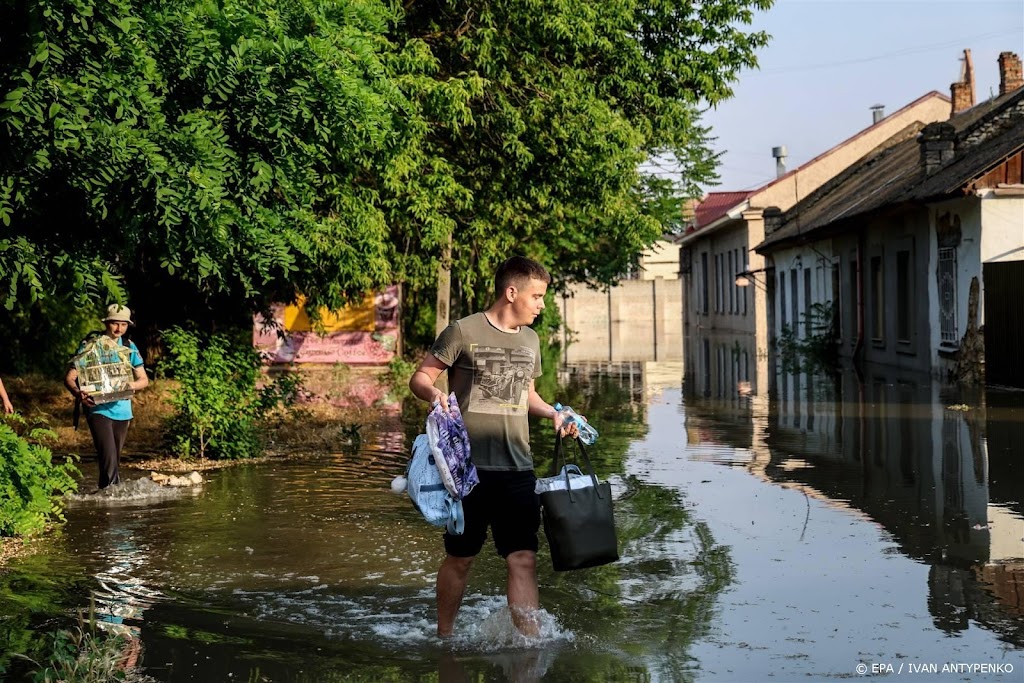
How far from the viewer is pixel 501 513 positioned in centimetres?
564

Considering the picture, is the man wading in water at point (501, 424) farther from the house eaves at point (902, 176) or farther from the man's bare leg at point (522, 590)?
the house eaves at point (902, 176)

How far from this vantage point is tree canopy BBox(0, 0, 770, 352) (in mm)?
8375

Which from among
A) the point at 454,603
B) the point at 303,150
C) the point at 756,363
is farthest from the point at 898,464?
the point at 756,363

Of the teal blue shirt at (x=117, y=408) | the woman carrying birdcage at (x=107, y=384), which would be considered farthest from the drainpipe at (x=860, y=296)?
the woman carrying birdcage at (x=107, y=384)

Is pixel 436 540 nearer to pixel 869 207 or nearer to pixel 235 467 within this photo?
pixel 235 467

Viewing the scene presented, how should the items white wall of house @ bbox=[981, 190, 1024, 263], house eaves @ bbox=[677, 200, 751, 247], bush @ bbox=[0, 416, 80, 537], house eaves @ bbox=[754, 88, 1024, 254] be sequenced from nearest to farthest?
1. bush @ bbox=[0, 416, 80, 537]
2. white wall of house @ bbox=[981, 190, 1024, 263]
3. house eaves @ bbox=[754, 88, 1024, 254]
4. house eaves @ bbox=[677, 200, 751, 247]

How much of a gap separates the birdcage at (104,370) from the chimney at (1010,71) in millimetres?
25736

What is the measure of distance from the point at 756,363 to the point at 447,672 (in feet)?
82.5

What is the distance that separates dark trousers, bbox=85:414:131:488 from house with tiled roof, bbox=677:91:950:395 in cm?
1955

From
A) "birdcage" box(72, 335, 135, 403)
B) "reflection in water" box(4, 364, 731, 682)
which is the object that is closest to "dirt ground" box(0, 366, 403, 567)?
"birdcage" box(72, 335, 135, 403)

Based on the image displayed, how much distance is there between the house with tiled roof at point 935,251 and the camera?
1969cm

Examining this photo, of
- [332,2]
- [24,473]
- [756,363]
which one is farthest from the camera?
[756,363]

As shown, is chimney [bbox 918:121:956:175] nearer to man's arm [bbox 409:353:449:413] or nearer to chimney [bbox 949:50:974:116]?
chimney [bbox 949:50:974:116]

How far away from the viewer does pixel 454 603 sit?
18.9 feet
